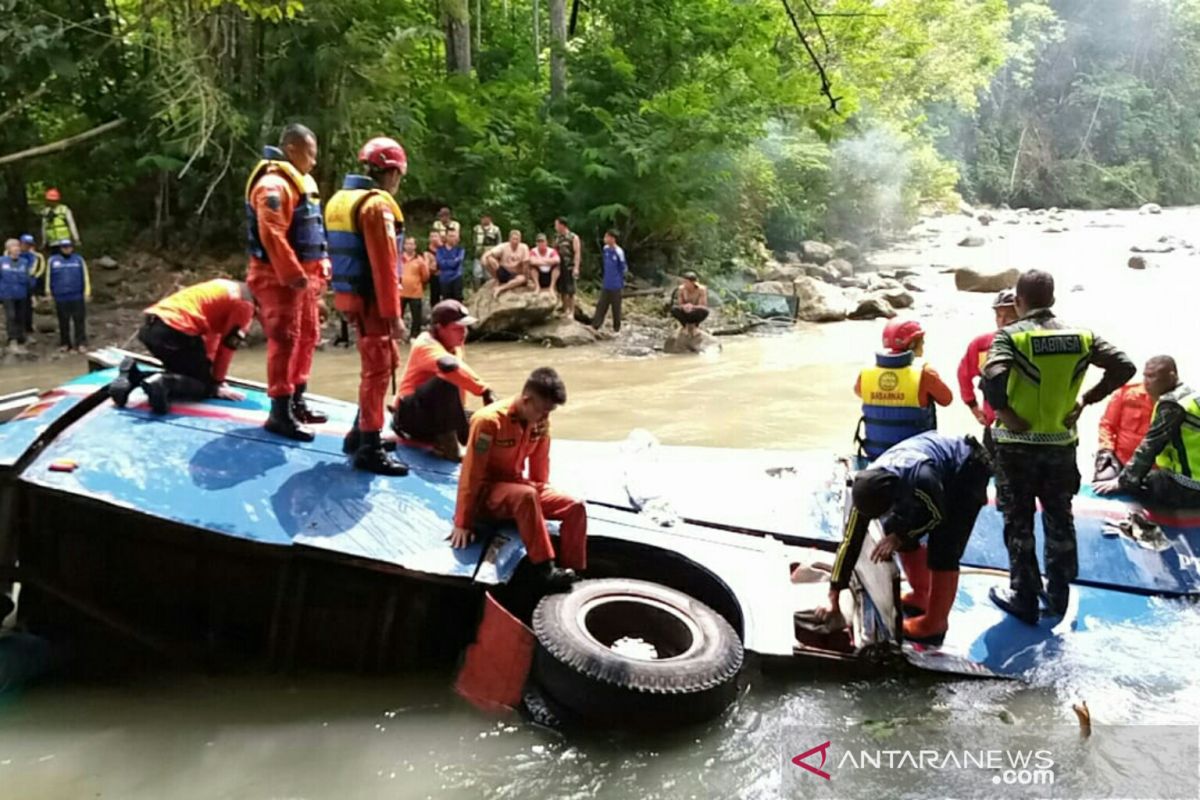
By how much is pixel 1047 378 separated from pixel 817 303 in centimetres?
1264

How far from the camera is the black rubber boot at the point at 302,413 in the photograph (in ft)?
17.9

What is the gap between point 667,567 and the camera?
4.68 meters

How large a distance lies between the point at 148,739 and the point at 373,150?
2.89 metres

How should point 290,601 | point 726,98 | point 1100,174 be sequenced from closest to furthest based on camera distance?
point 290,601 → point 726,98 → point 1100,174

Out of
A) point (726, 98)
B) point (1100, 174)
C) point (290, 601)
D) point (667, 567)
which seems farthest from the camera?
point (1100, 174)

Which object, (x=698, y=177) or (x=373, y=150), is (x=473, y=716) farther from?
(x=698, y=177)

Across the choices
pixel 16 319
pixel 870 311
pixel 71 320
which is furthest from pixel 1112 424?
pixel 16 319

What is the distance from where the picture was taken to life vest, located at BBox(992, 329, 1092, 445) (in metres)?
4.42

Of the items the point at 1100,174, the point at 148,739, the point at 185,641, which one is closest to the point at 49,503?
the point at 185,641

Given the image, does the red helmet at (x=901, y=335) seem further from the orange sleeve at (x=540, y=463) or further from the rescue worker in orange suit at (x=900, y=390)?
the orange sleeve at (x=540, y=463)

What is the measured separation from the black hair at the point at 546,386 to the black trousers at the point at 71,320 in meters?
10.8

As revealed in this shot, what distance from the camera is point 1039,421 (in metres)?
4.46

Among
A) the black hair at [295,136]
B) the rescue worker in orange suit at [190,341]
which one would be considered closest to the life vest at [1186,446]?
the black hair at [295,136]

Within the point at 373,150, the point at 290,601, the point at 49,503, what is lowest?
the point at 290,601
